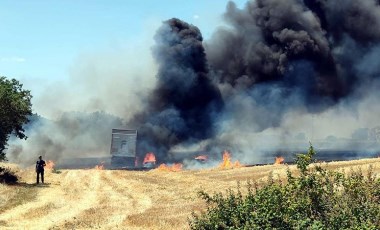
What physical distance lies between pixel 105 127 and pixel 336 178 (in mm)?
87935

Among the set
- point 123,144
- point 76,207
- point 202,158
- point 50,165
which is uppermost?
point 123,144

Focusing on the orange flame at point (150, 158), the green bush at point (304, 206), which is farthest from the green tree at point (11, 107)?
the orange flame at point (150, 158)

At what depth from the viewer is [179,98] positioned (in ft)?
259

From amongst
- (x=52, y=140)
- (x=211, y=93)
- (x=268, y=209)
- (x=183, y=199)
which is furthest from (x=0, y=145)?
(x=52, y=140)

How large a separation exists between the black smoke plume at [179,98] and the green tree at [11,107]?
3960cm

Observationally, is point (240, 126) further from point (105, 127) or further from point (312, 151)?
point (312, 151)

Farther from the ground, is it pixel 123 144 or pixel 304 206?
pixel 123 144

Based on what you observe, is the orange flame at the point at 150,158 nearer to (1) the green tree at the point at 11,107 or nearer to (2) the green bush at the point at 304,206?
(1) the green tree at the point at 11,107

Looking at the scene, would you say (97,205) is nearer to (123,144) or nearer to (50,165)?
(123,144)

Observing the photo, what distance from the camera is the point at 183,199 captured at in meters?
26.3

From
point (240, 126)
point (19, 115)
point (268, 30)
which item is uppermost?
point (268, 30)

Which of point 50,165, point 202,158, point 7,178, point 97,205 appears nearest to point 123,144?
point 50,165

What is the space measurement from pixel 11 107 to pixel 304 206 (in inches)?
1122

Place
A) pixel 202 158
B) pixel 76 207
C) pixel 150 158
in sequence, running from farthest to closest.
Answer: pixel 202 158 < pixel 150 158 < pixel 76 207
